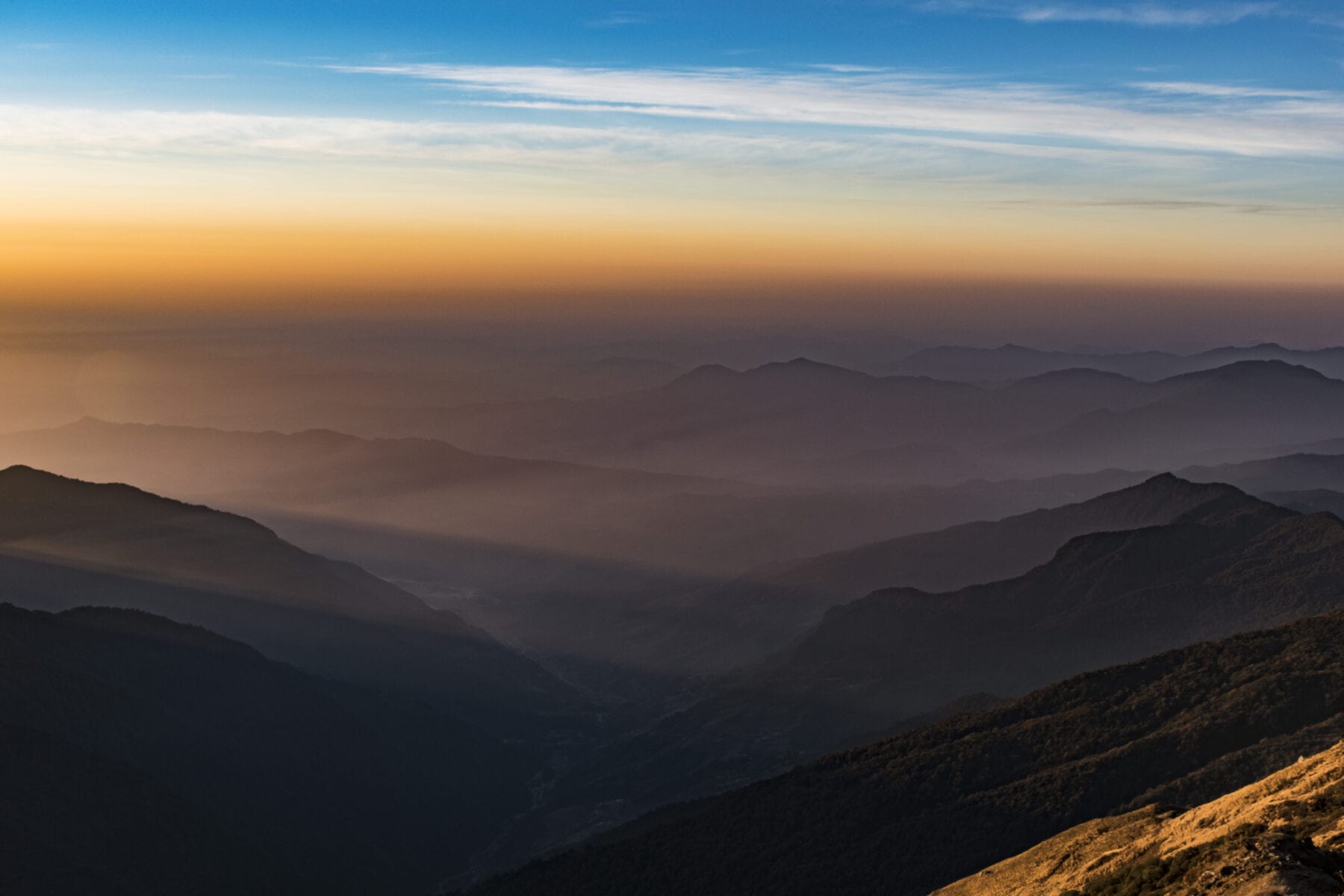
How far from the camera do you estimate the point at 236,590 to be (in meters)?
148

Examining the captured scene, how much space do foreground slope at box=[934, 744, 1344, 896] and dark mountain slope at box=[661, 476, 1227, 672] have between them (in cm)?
11517

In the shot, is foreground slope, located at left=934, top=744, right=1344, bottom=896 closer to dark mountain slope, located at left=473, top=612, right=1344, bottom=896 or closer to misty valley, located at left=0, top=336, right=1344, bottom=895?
misty valley, located at left=0, top=336, right=1344, bottom=895

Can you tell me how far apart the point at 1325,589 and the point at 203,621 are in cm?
12707

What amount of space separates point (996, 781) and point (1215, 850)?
44622 millimetres

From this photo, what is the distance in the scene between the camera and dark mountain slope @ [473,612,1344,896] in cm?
6744

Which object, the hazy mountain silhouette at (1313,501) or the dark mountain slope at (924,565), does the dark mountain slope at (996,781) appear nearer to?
the dark mountain slope at (924,565)

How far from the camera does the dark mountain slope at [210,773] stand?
82188 mm

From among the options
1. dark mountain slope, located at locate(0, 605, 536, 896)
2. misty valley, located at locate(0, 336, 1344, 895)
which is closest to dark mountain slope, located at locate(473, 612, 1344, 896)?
misty valley, located at locate(0, 336, 1344, 895)

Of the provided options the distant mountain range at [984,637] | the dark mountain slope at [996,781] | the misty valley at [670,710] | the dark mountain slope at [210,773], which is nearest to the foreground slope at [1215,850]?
the misty valley at [670,710]

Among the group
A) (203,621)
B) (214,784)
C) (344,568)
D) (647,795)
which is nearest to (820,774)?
(647,795)

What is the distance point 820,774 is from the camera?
8294 cm

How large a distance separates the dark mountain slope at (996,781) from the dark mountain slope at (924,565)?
80.6 m

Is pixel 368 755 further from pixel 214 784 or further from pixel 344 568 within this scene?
pixel 344 568

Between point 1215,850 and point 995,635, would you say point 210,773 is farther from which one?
point 1215,850
